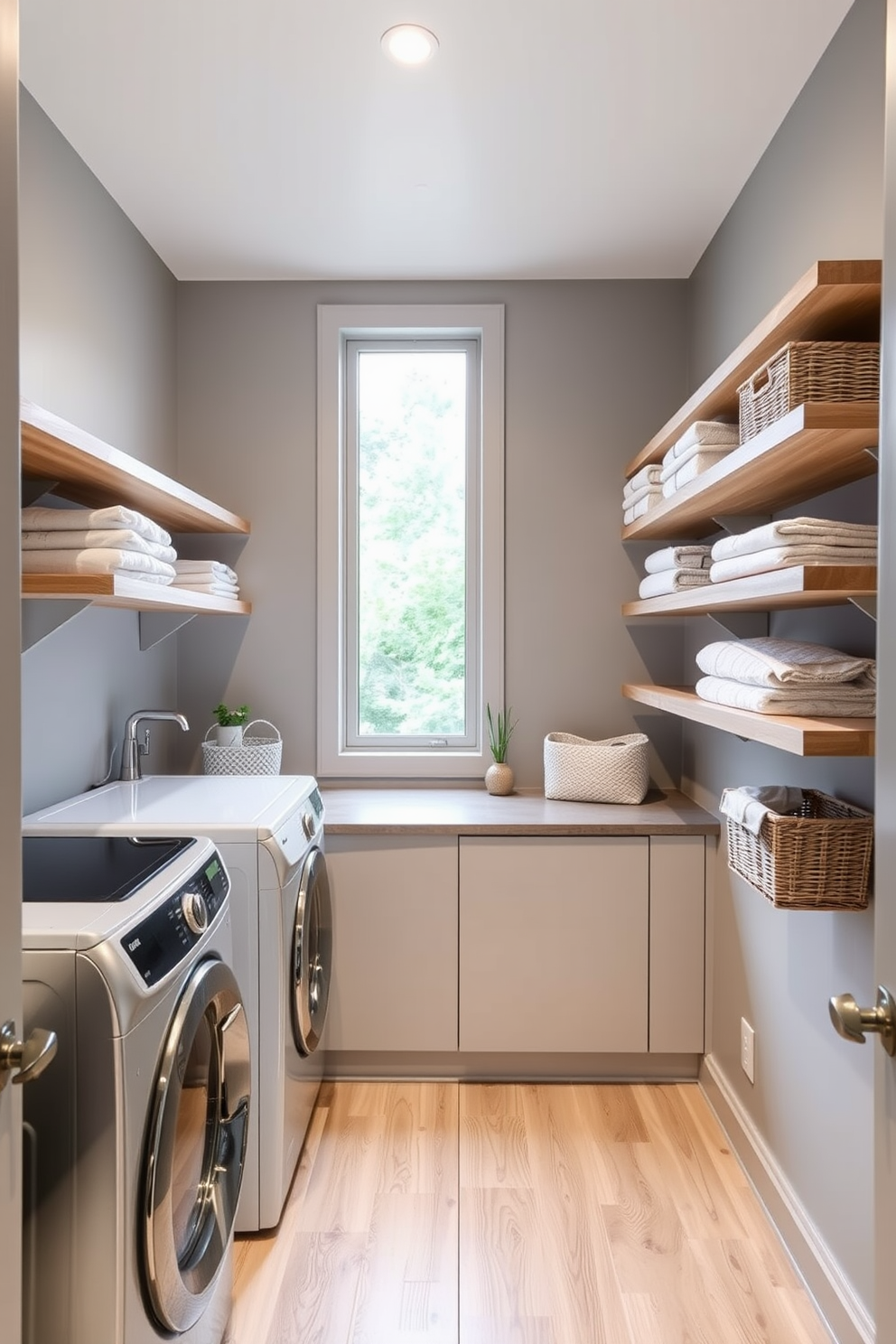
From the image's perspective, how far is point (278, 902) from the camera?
6.08 feet

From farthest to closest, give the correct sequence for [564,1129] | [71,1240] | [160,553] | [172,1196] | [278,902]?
[564,1129] → [160,553] → [278,902] → [172,1196] → [71,1240]

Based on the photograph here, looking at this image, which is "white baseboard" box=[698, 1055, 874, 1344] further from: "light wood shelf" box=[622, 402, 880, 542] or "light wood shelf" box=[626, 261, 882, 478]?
"light wood shelf" box=[626, 261, 882, 478]

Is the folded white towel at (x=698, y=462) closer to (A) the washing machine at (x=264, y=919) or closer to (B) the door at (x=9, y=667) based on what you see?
(A) the washing machine at (x=264, y=919)

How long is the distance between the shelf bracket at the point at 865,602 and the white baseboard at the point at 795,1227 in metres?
1.19

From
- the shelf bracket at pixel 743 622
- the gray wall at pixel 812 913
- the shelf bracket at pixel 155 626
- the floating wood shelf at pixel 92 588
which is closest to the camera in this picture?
the gray wall at pixel 812 913

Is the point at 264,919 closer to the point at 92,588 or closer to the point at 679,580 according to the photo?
the point at 92,588

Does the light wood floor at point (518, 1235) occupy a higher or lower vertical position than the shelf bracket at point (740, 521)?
lower

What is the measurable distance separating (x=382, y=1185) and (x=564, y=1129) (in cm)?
51

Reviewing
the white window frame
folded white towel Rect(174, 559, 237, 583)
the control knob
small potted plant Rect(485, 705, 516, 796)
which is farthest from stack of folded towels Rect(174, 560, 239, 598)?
the control knob

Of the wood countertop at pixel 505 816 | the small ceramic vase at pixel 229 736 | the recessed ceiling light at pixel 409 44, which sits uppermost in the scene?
the recessed ceiling light at pixel 409 44

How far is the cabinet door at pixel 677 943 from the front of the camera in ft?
8.17

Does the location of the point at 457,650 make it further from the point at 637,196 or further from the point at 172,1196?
the point at 172,1196

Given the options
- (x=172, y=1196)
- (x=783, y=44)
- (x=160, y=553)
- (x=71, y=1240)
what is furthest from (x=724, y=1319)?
(x=783, y=44)

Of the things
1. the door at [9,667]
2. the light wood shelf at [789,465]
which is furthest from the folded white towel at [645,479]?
the door at [9,667]
